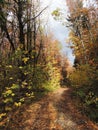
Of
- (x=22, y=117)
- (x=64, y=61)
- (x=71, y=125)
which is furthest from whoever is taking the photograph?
(x=64, y=61)

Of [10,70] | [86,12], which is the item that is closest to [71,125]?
[10,70]

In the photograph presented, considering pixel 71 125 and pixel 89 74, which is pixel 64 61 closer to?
pixel 89 74

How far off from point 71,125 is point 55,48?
108 feet

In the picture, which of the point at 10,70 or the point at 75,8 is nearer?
the point at 10,70

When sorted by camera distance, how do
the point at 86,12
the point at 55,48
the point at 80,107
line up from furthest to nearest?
the point at 55,48 → the point at 86,12 → the point at 80,107

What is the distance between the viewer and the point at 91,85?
14.8m

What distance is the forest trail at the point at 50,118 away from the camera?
10.3 m

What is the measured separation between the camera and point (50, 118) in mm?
11516

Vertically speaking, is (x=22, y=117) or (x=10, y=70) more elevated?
(x=10, y=70)

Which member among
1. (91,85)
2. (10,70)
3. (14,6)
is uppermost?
(14,6)

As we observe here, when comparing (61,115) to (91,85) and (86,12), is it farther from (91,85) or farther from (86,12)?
(86,12)

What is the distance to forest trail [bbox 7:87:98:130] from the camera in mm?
10336

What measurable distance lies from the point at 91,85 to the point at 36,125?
549cm

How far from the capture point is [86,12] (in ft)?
79.2
